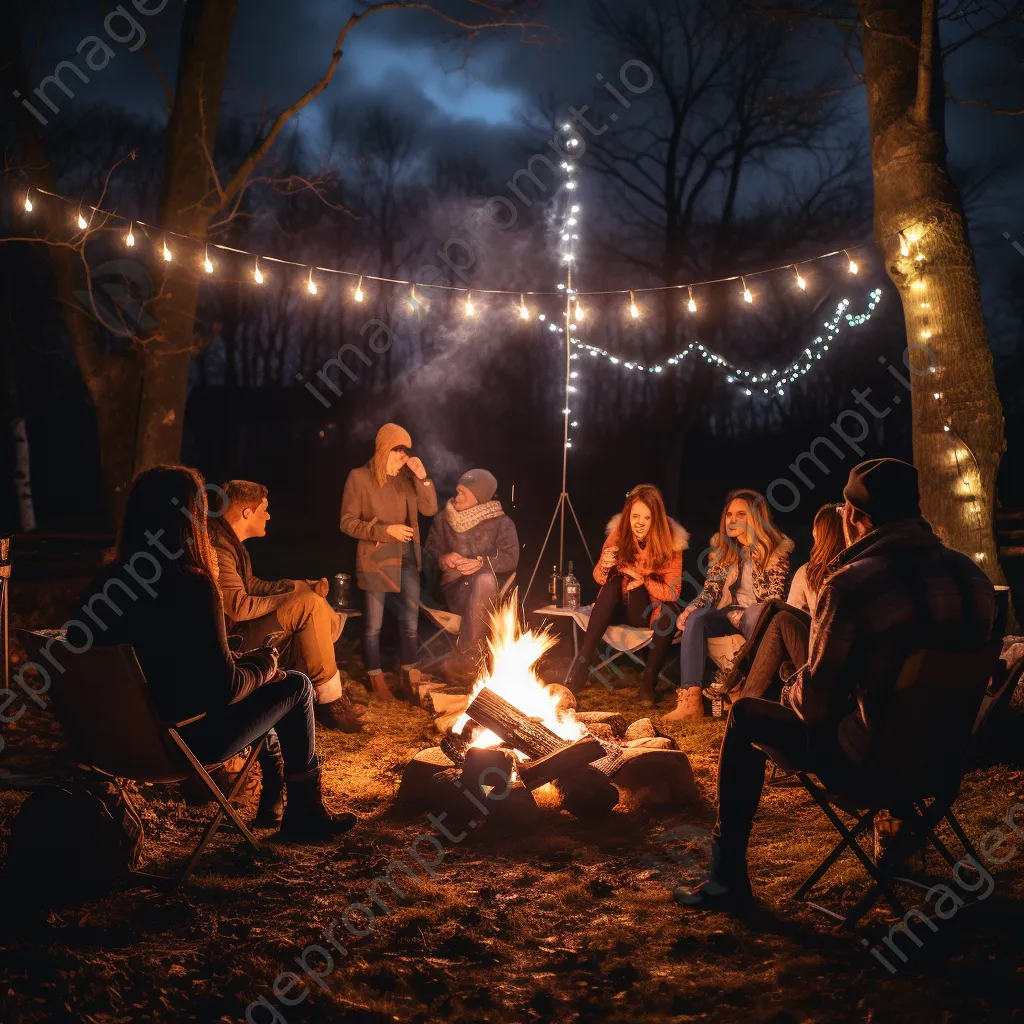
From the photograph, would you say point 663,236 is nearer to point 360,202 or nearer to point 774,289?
point 774,289

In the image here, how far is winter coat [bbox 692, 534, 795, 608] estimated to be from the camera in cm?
562

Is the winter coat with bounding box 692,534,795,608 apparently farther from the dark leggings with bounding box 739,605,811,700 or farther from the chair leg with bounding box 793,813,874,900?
the chair leg with bounding box 793,813,874,900

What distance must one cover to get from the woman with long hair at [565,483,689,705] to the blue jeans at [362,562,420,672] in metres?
1.18

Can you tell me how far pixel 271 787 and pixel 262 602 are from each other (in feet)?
3.95

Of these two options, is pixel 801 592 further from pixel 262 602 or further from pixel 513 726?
pixel 262 602

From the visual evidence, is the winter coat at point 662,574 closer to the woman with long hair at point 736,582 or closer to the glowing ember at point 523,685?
the woman with long hair at point 736,582

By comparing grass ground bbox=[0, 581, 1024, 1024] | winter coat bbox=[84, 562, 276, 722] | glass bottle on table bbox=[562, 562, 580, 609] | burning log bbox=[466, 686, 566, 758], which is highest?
glass bottle on table bbox=[562, 562, 580, 609]

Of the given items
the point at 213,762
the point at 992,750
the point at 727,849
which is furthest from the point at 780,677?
the point at 213,762

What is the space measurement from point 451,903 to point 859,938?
131cm

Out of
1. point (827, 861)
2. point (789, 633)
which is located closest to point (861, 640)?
point (827, 861)

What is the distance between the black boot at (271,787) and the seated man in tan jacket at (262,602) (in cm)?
103

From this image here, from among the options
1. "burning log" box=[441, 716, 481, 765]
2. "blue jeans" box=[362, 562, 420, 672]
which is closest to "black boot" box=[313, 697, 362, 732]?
"blue jeans" box=[362, 562, 420, 672]

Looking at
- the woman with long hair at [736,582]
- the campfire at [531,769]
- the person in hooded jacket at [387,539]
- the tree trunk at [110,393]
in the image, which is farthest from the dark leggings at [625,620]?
the tree trunk at [110,393]

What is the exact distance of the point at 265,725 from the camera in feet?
10.8
